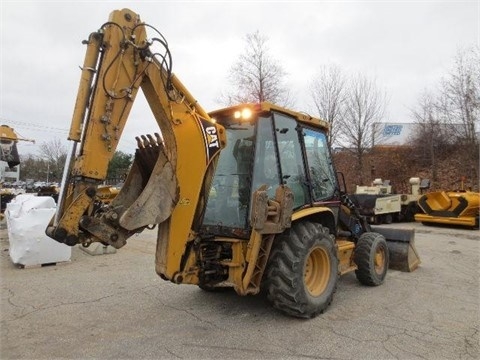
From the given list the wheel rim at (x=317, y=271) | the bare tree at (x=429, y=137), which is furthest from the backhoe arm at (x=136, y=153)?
the bare tree at (x=429, y=137)

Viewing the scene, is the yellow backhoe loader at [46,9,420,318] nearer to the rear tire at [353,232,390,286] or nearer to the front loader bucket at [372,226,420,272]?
the rear tire at [353,232,390,286]

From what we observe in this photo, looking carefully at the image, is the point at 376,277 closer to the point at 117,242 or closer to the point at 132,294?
the point at 132,294

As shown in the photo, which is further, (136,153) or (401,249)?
(401,249)

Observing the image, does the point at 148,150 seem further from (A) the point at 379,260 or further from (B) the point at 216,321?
(A) the point at 379,260

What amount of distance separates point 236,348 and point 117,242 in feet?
4.85

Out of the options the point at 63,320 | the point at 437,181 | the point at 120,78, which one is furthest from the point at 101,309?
the point at 437,181

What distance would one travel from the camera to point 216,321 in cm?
450

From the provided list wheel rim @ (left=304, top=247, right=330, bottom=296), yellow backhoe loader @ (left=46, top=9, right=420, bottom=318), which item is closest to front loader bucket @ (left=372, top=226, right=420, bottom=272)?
yellow backhoe loader @ (left=46, top=9, right=420, bottom=318)

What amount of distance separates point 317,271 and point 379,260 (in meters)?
1.85

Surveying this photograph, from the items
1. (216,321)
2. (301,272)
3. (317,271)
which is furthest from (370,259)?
(216,321)

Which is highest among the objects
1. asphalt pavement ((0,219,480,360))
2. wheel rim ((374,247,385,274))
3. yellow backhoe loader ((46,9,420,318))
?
yellow backhoe loader ((46,9,420,318))

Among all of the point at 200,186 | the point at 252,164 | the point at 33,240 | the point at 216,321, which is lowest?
the point at 216,321

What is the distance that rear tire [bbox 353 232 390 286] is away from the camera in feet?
19.4

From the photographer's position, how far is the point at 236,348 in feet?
12.5
